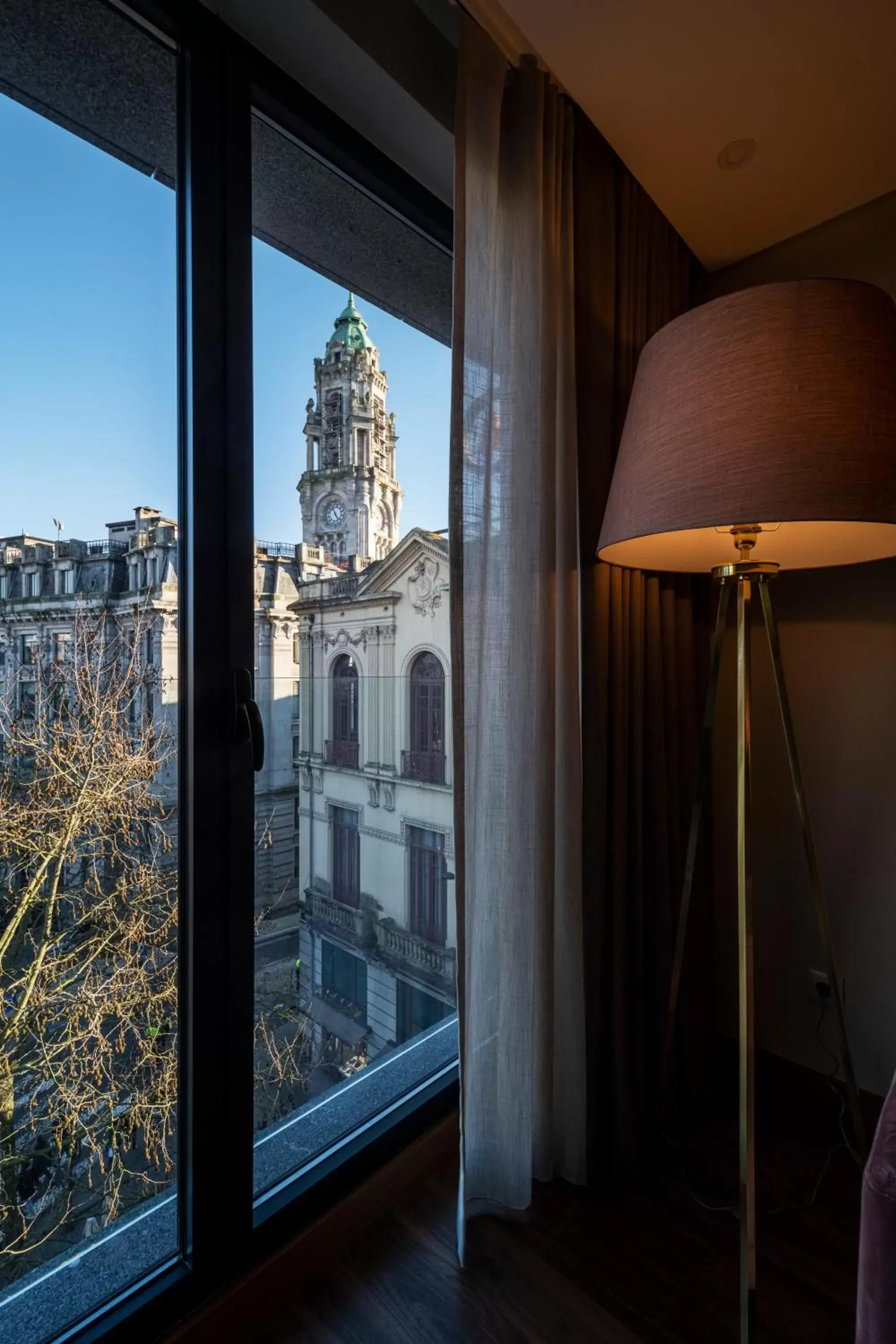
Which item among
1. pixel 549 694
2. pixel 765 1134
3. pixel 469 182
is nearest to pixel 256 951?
pixel 549 694

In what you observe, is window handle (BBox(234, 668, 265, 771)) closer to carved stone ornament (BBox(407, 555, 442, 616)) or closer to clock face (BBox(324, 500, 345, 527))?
clock face (BBox(324, 500, 345, 527))

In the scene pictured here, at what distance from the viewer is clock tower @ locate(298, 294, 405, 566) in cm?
134

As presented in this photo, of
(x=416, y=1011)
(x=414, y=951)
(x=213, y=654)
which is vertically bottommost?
(x=416, y=1011)

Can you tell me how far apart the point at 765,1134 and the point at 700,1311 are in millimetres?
568

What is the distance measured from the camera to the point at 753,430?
92 cm

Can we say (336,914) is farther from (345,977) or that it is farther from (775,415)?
(775,415)

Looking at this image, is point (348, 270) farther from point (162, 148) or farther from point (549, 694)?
point (549, 694)

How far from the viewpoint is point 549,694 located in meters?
1.28

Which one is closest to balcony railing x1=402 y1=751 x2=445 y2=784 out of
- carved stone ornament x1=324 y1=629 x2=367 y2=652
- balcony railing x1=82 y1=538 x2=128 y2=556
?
carved stone ornament x1=324 y1=629 x2=367 y2=652

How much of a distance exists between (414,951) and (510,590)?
0.98 meters

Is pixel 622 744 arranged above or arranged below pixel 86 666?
below

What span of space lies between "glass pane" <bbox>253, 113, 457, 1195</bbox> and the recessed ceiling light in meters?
0.73

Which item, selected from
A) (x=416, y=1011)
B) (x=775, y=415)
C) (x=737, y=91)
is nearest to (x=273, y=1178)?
(x=416, y=1011)

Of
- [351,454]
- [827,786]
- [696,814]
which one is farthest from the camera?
[827,786]
